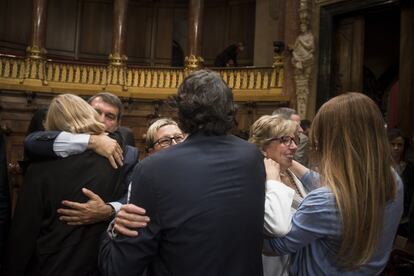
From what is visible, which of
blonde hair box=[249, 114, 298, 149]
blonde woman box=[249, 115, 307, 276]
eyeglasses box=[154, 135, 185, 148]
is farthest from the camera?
eyeglasses box=[154, 135, 185, 148]

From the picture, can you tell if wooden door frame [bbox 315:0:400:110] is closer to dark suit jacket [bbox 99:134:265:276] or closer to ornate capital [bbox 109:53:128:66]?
ornate capital [bbox 109:53:128:66]

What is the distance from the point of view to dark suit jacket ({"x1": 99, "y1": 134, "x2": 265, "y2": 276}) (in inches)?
45.3

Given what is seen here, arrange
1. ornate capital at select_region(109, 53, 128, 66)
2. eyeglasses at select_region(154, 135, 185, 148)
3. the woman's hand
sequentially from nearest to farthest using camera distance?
the woman's hand, eyeglasses at select_region(154, 135, 185, 148), ornate capital at select_region(109, 53, 128, 66)

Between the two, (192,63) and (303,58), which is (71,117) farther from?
(192,63)

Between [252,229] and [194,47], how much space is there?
8.52 metres

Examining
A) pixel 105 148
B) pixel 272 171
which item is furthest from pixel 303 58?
pixel 105 148

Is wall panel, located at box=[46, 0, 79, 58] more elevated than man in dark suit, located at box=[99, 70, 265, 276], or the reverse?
wall panel, located at box=[46, 0, 79, 58]

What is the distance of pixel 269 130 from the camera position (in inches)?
69.5

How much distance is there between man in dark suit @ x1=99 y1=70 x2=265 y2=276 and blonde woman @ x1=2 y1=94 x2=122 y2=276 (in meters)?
0.32

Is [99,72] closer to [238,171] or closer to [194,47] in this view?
[194,47]

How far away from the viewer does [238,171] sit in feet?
4.03

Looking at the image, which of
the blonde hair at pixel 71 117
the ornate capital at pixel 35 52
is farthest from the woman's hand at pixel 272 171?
the ornate capital at pixel 35 52

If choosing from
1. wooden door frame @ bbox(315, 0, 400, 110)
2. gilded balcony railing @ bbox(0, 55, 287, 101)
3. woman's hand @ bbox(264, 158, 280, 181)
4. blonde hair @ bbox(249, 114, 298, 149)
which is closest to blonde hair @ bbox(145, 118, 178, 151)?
blonde hair @ bbox(249, 114, 298, 149)

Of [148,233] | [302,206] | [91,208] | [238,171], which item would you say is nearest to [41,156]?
[91,208]
